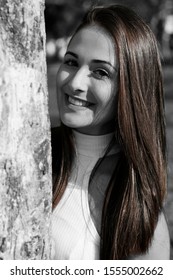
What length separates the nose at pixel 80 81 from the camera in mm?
2188

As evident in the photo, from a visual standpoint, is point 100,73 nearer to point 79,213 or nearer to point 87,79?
point 87,79

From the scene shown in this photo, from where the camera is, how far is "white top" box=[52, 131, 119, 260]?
228 cm

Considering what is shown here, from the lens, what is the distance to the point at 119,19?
228 centimetres

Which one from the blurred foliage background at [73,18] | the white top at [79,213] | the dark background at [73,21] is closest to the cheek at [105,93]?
the white top at [79,213]

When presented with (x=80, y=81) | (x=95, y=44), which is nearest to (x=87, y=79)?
(x=80, y=81)

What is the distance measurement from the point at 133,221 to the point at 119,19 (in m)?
0.77

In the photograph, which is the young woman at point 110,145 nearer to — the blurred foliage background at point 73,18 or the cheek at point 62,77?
the cheek at point 62,77

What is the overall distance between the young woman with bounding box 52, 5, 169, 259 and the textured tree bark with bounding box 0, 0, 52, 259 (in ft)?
0.99

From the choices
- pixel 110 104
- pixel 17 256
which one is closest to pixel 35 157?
pixel 17 256

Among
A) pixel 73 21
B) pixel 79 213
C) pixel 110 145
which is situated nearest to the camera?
pixel 79 213

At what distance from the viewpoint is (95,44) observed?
2215mm

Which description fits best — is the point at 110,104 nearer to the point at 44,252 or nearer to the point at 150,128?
the point at 150,128

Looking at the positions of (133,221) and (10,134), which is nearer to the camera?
(10,134)

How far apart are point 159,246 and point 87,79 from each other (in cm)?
73
